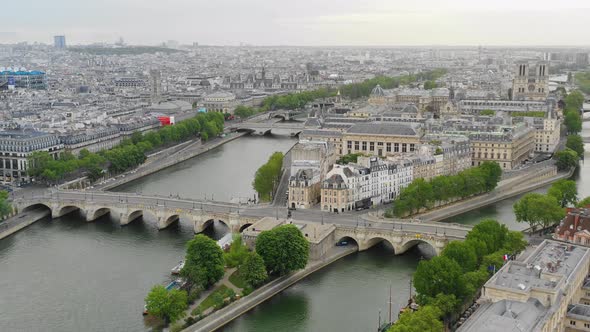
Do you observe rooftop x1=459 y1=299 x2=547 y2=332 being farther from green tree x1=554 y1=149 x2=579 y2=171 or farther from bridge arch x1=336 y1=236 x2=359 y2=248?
green tree x1=554 y1=149 x2=579 y2=171

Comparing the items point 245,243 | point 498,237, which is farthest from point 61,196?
point 498,237

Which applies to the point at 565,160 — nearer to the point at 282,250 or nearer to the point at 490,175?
the point at 490,175

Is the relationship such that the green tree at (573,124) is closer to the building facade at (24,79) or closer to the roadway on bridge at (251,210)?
the roadway on bridge at (251,210)

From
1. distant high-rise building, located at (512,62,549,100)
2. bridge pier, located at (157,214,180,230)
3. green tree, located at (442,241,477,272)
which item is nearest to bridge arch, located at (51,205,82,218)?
bridge pier, located at (157,214,180,230)

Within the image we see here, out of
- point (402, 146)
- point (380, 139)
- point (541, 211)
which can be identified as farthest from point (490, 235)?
point (380, 139)

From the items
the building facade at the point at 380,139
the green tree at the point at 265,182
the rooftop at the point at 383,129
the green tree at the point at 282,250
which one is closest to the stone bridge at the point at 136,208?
the green tree at the point at 265,182

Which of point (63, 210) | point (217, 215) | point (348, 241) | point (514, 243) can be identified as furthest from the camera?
point (63, 210)
